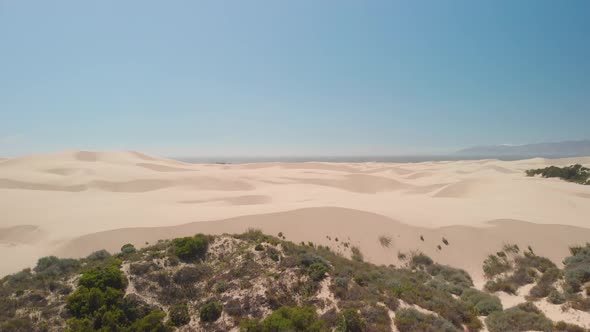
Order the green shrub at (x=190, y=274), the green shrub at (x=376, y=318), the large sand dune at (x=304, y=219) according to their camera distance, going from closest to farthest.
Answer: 1. the green shrub at (x=376, y=318)
2. the green shrub at (x=190, y=274)
3. the large sand dune at (x=304, y=219)

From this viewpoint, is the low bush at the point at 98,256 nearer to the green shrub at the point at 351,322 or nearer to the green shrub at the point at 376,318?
the green shrub at the point at 351,322

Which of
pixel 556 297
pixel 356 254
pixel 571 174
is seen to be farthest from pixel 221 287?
pixel 571 174

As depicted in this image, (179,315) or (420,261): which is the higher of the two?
(179,315)

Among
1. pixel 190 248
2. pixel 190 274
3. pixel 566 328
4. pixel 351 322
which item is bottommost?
pixel 566 328

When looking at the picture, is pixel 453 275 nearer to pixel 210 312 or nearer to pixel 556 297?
pixel 556 297

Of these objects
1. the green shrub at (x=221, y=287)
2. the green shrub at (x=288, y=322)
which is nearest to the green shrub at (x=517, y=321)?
the green shrub at (x=288, y=322)

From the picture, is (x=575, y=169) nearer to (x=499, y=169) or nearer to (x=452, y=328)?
(x=499, y=169)
